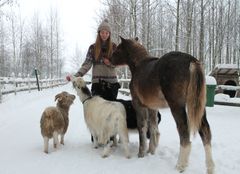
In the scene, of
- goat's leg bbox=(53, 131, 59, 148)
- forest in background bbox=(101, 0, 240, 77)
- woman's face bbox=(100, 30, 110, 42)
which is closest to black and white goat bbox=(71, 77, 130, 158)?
goat's leg bbox=(53, 131, 59, 148)

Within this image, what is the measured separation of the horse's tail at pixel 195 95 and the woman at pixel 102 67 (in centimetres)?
219

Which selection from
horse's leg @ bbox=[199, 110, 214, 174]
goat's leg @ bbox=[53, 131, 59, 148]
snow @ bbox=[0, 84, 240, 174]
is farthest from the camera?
goat's leg @ bbox=[53, 131, 59, 148]

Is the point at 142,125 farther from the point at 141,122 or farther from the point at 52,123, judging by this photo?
the point at 52,123

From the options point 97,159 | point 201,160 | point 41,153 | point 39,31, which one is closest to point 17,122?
point 41,153

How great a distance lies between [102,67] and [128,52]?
0.79m

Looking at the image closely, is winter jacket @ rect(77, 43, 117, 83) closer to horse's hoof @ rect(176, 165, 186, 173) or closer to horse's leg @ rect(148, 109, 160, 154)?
horse's leg @ rect(148, 109, 160, 154)

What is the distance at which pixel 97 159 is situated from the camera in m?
5.12

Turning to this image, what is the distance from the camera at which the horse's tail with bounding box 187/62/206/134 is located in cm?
425

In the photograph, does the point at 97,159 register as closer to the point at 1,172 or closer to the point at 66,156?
the point at 66,156

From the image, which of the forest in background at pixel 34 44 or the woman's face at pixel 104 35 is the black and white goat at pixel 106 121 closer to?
the woman's face at pixel 104 35

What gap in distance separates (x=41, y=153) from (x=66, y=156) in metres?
0.49

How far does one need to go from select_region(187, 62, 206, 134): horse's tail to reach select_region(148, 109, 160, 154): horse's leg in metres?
1.26

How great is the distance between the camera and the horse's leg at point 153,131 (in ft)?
17.8

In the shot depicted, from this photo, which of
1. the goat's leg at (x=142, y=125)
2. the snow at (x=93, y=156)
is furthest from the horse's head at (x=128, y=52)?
the snow at (x=93, y=156)
